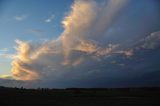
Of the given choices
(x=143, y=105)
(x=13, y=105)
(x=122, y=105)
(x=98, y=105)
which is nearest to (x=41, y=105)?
(x=13, y=105)

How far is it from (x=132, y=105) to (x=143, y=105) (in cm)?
206

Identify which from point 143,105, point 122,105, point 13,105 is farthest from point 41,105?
point 143,105

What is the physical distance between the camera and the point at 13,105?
173 feet

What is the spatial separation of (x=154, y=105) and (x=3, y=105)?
26.8m

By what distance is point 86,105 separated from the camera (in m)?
54.8

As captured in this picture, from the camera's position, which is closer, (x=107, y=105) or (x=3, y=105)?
(x=3, y=105)

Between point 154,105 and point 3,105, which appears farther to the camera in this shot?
point 154,105

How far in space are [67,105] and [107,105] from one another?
7.49 m

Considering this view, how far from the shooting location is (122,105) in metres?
55.7

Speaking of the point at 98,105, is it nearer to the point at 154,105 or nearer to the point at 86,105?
the point at 86,105

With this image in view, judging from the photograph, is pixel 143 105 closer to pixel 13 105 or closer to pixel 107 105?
pixel 107 105

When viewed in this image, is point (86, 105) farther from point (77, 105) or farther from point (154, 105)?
point (154, 105)

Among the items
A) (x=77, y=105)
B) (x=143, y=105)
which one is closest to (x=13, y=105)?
(x=77, y=105)

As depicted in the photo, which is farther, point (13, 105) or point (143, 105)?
point (143, 105)
